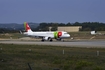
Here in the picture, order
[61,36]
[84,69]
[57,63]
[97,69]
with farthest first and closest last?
[61,36], [57,63], [84,69], [97,69]

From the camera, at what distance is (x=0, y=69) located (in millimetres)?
Answer: 22156

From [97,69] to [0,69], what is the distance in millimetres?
6290

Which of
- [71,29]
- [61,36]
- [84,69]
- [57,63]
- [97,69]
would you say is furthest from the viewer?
[71,29]

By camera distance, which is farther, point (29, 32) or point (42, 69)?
point (29, 32)

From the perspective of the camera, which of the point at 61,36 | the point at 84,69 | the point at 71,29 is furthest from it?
the point at 71,29

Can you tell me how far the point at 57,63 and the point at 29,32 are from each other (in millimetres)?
69148

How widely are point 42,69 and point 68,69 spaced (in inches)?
71.4

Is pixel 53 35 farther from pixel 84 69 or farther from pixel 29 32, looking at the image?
pixel 84 69

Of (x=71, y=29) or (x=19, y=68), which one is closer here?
(x=19, y=68)

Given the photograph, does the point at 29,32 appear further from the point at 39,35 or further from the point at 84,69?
the point at 84,69

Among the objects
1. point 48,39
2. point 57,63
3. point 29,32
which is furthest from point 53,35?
point 57,63

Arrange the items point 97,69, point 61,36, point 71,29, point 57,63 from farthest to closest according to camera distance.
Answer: point 71,29 < point 61,36 < point 57,63 < point 97,69

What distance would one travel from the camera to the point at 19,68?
76.9 feet

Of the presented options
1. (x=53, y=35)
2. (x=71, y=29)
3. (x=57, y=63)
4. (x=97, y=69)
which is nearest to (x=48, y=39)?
(x=53, y=35)
